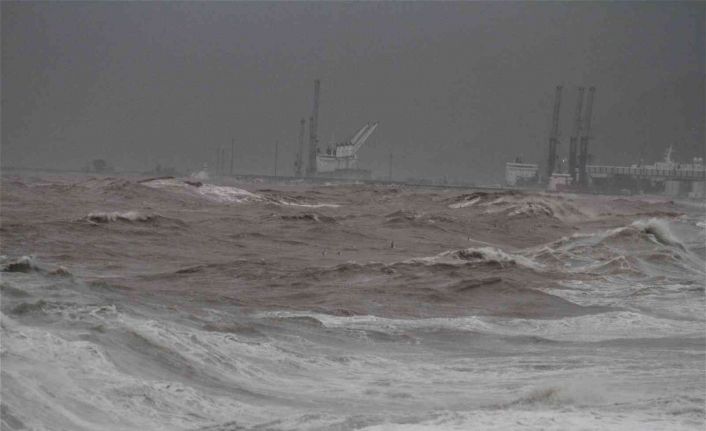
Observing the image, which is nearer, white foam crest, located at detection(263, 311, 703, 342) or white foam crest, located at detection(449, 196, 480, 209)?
white foam crest, located at detection(263, 311, 703, 342)

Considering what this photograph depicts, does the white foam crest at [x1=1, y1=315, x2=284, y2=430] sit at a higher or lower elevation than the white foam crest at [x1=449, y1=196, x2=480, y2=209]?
higher

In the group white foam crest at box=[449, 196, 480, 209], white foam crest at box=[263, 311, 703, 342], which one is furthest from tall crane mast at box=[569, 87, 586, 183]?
white foam crest at box=[263, 311, 703, 342]

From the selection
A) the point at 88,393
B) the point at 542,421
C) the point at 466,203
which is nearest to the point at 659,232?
the point at 466,203

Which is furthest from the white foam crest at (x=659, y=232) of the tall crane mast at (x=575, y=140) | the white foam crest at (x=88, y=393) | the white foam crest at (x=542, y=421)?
the tall crane mast at (x=575, y=140)

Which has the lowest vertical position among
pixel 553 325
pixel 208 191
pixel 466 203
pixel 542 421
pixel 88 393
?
pixel 466 203

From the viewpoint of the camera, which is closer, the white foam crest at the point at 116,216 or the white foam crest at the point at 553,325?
the white foam crest at the point at 553,325

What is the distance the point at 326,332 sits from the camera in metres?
15.7

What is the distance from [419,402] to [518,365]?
3198mm

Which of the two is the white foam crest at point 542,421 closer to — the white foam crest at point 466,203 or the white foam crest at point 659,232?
the white foam crest at point 659,232

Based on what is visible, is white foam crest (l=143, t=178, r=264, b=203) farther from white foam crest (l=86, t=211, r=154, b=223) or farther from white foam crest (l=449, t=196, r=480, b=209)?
white foam crest (l=86, t=211, r=154, b=223)

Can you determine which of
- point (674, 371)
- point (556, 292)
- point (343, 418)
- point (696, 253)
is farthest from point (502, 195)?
point (343, 418)

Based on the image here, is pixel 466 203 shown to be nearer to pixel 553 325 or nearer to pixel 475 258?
pixel 475 258

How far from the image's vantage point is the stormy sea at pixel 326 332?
10.6 metres

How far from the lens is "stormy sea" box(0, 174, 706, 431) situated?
10.6 m
